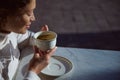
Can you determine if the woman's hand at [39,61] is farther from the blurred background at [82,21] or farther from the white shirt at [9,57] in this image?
the blurred background at [82,21]

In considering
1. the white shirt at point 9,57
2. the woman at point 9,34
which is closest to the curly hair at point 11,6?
the woman at point 9,34

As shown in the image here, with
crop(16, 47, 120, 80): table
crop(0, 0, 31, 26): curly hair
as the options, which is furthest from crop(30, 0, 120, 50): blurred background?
crop(0, 0, 31, 26): curly hair

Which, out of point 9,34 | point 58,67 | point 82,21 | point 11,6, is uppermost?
point 11,6

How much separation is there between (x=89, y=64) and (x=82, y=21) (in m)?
1.90

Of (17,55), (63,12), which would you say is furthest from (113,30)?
(17,55)

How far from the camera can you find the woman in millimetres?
1079

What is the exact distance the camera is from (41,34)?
1176mm

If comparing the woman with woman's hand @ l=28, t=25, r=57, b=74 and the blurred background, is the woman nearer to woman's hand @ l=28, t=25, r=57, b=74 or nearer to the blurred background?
woman's hand @ l=28, t=25, r=57, b=74

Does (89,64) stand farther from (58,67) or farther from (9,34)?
(9,34)

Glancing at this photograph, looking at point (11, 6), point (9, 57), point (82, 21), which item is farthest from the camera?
point (82, 21)

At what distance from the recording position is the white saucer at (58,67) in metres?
1.17

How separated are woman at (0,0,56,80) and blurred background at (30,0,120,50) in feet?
4.88

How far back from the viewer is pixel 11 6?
107cm

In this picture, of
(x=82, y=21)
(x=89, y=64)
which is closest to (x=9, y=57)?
(x=89, y=64)
